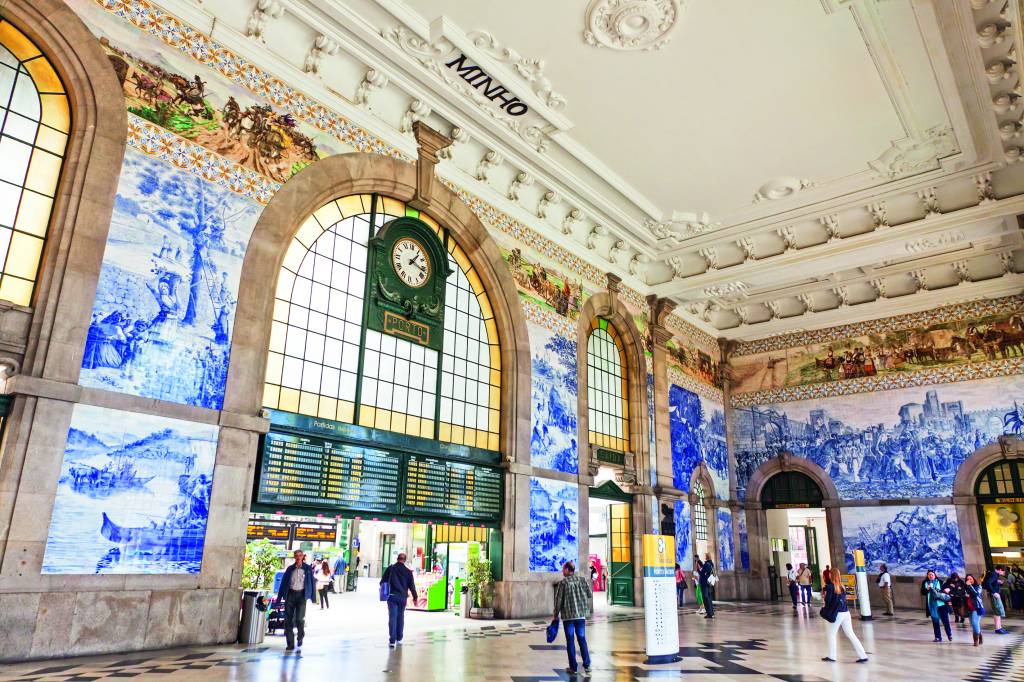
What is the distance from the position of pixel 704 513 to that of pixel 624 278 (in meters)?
8.10

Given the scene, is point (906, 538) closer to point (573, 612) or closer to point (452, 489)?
point (452, 489)

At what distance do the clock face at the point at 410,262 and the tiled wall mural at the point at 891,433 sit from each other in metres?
14.8

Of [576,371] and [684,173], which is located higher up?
[684,173]

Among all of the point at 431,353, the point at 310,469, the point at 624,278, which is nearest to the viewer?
the point at 310,469

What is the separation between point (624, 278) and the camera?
19484mm

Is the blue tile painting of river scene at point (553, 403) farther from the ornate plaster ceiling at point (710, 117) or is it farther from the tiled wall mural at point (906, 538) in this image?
the tiled wall mural at point (906, 538)

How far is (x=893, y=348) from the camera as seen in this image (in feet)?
70.9

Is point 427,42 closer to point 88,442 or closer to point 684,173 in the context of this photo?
point 684,173

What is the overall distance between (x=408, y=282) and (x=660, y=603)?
24.3ft

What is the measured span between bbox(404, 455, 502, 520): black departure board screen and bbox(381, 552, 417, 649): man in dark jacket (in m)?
2.16

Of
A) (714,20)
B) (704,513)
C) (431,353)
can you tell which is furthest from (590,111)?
(704,513)

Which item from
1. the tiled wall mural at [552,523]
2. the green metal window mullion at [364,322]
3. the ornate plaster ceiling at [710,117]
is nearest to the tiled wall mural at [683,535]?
the tiled wall mural at [552,523]

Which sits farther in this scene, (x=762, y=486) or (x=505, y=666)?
(x=762, y=486)

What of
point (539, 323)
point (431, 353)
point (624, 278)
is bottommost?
point (431, 353)
